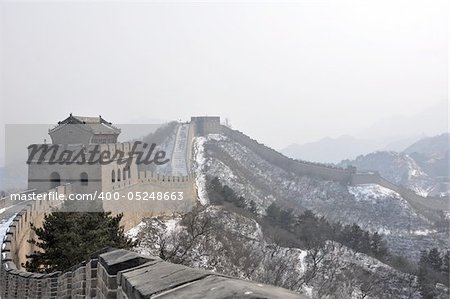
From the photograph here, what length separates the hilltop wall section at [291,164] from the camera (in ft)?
193

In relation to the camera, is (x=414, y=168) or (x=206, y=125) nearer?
(x=206, y=125)

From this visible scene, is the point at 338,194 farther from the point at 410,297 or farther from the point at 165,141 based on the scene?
the point at 410,297

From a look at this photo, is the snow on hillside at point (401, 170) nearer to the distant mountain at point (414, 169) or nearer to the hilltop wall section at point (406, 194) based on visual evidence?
the distant mountain at point (414, 169)

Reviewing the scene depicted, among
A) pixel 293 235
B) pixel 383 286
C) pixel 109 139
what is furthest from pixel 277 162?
pixel 109 139

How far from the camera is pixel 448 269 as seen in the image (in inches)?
1436

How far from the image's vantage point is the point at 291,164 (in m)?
61.5

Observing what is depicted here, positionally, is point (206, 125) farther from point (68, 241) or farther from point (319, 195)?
point (68, 241)

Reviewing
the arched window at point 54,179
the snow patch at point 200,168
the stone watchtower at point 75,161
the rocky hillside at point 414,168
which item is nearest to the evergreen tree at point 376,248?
the snow patch at point 200,168

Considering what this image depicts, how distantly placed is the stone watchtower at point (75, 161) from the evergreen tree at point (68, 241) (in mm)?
9331

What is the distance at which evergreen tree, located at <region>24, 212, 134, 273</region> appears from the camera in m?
11.9

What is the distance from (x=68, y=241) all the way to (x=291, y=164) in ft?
165

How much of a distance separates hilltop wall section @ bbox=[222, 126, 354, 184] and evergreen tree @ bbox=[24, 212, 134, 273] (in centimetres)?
4673

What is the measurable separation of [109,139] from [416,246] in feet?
107

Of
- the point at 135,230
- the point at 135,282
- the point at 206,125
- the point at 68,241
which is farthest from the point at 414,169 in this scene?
the point at 135,282
